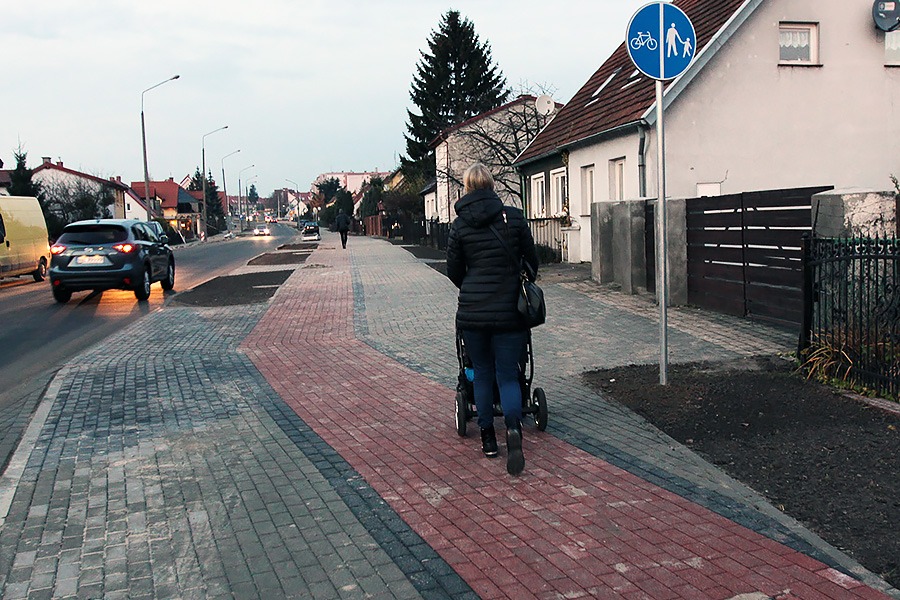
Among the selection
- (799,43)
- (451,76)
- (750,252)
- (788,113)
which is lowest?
(750,252)

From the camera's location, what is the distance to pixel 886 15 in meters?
17.1

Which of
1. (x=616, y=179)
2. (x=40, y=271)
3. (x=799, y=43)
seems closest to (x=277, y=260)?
(x=40, y=271)

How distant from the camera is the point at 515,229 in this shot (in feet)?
16.8

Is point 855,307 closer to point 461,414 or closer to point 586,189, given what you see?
point 461,414

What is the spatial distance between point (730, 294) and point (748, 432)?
5674 millimetres

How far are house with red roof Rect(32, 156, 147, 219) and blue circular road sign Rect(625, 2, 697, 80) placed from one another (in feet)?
184

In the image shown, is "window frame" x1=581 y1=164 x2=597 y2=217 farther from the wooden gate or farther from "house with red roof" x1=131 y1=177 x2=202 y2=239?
"house with red roof" x1=131 y1=177 x2=202 y2=239

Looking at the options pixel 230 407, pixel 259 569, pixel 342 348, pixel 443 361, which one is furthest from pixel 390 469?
pixel 342 348

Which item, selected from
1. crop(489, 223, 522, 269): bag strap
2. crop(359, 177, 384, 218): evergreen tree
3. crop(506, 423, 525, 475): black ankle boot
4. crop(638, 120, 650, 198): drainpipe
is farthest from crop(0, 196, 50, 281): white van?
crop(359, 177, 384, 218): evergreen tree

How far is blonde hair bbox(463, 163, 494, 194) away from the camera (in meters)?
5.19

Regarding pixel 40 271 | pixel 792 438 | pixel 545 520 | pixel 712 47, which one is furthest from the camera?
pixel 40 271

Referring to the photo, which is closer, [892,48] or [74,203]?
[892,48]

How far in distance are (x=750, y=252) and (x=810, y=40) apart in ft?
28.9

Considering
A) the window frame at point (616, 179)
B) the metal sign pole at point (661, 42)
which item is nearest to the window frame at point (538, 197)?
the window frame at point (616, 179)
